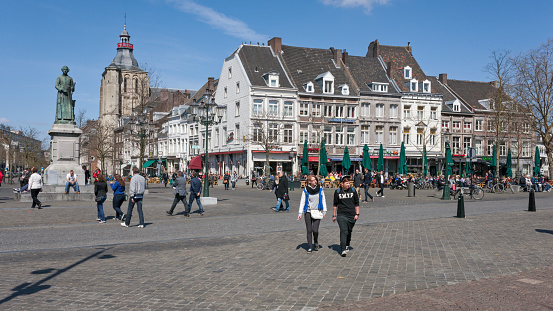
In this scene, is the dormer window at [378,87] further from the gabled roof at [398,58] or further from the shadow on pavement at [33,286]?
the shadow on pavement at [33,286]

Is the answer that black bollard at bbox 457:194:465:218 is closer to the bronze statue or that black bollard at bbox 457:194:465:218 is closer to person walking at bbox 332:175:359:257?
person walking at bbox 332:175:359:257

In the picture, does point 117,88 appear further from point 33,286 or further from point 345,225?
point 33,286

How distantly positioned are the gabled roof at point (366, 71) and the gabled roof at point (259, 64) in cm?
874

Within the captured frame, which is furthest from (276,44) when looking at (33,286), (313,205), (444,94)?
(33,286)

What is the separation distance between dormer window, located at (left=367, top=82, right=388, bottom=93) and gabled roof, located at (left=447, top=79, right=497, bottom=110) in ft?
42.3

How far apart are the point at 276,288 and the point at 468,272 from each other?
3.21 m

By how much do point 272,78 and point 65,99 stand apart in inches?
1213

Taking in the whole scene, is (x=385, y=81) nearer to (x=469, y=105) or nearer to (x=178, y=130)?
(x=469, y=105)

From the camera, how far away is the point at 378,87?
5731cm

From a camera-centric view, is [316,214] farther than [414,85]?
No

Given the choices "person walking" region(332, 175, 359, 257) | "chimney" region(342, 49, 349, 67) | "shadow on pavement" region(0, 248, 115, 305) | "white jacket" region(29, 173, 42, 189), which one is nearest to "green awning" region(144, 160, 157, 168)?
"chimney" region(342, 49, 349, 67)

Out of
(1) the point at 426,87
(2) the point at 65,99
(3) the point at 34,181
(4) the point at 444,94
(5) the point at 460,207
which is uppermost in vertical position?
(1) the point at 426,87

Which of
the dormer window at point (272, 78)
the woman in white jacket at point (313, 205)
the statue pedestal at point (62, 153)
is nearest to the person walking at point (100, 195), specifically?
the woman in white jacket at point (313, 205)

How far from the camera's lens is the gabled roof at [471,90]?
6450 centimetres
